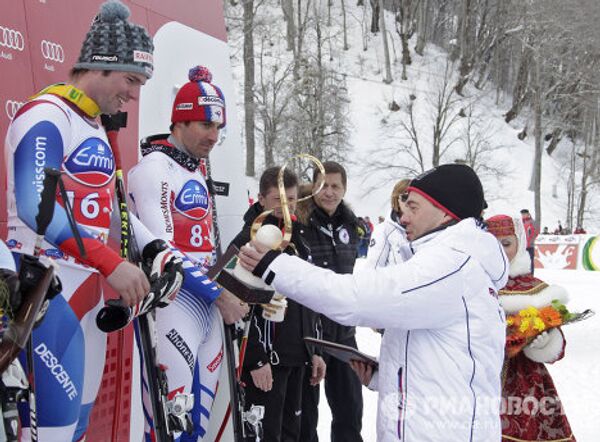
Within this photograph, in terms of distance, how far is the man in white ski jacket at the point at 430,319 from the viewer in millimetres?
2033

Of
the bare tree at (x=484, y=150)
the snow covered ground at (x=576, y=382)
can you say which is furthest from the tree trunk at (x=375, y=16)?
→ the snow covered ground at (x=576, y=382)

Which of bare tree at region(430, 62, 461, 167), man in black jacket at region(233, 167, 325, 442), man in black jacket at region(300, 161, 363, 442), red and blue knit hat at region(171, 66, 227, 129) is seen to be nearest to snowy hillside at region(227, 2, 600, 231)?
bare tree at region(430, 62, 461, 167)

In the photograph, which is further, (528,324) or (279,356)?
(279,356)

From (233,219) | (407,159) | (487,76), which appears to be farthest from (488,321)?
(487,76)

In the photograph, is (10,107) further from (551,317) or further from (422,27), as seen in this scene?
(422,27)

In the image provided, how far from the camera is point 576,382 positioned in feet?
20.2

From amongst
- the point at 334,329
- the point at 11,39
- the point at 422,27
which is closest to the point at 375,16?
the point at 422,27

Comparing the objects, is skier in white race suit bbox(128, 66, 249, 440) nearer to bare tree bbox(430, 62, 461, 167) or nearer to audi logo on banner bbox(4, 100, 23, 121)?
audi logo on banner bbox(4, 100, 23, 121)

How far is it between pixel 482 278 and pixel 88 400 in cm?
145

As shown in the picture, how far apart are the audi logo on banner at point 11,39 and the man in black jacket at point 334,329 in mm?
1872

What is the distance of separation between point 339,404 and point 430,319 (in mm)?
Answer: 2178

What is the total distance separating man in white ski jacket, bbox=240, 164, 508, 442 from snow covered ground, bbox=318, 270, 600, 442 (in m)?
2.57

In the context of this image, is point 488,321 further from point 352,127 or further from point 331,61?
point 331,61

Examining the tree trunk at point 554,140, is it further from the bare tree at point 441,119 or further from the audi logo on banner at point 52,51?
the audi logo on banner at point 52,51
